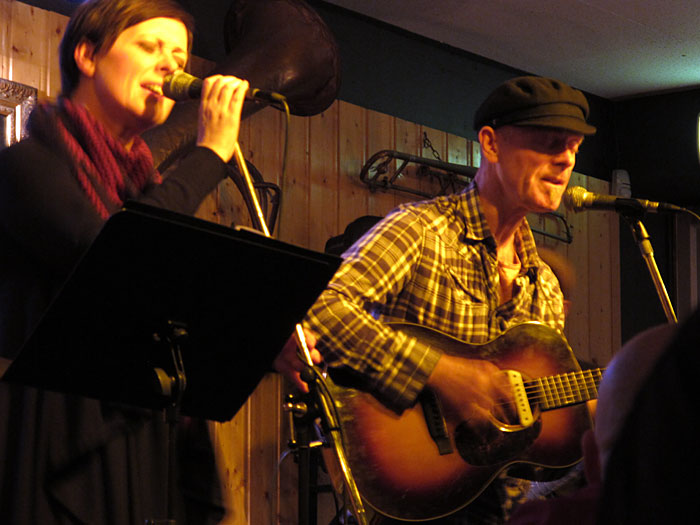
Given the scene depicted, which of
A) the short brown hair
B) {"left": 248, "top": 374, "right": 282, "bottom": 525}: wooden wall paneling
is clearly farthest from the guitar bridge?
{"left": 248, "top": 374, "right": 282, "bottom": 525}: wooden wall paneling

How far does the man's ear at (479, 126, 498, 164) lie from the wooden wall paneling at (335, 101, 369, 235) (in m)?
2.07

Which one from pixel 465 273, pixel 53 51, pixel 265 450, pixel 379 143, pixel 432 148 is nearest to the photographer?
pixel 465 273

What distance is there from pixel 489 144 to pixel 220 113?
46.8 inches

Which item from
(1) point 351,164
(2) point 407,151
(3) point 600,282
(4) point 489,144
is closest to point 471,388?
(4) point 489,144

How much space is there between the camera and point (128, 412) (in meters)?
1.64

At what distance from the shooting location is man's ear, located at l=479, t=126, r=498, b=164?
8.92ft

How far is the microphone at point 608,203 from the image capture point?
2559 millimetres

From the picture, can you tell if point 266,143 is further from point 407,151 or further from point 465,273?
point 465,273

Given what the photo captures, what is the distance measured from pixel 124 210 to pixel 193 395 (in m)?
0.44

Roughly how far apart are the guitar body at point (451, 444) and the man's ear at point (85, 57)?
0.94 m

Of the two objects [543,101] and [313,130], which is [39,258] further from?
[313,130]

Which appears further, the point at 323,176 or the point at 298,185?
the point at 323,176

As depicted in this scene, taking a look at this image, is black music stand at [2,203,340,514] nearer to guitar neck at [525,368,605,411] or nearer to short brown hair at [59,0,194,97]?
short brown hair at [59,0,194,97]

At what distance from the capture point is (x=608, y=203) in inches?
102
